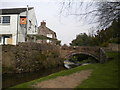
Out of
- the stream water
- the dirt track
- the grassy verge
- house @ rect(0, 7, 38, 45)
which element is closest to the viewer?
the grassy verge

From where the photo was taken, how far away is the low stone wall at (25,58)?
1712 cm

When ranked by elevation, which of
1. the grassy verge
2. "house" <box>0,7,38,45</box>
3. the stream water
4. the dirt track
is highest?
"house" <box>0,7,38,45</box>

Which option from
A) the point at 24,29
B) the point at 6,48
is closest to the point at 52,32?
the point at 24,29

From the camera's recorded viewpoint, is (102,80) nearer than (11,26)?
Yes

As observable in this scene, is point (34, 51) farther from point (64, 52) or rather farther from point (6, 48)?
point (64, 52)

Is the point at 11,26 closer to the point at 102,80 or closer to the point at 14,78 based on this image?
the point at 14,78

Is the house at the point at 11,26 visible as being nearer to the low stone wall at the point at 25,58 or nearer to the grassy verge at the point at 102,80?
the low stone wall at the point at 25,58

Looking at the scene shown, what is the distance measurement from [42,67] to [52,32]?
1299 inches

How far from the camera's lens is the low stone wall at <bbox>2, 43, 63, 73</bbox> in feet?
56.2

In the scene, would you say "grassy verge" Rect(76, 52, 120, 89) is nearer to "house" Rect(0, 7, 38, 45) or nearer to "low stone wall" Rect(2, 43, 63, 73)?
"low stone wall" Rect(2, 43, 63, 73)

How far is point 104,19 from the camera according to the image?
27.3ft

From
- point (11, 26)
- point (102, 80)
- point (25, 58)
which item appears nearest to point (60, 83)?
point (102, 80)

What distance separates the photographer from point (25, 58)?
18.8 meters

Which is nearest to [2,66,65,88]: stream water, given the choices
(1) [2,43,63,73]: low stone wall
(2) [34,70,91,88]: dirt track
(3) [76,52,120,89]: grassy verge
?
(1) [2,43,63,73]: low stone wall
